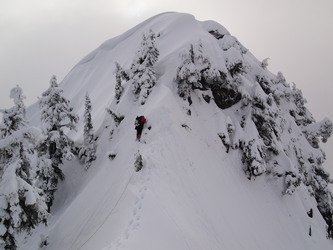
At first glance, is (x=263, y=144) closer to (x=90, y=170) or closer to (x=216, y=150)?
(x=216, y=150)

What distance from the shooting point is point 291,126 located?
120 feet

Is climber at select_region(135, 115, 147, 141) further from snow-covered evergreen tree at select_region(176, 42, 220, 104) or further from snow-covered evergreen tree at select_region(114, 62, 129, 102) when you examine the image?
snow-covered evergreen tree at select_region(114, 62, 129, 102)

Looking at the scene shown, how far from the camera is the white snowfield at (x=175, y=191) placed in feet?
48.4

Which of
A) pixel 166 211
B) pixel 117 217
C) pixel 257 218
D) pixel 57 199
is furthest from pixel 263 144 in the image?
pixel 57 199

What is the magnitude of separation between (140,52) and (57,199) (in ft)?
50.5

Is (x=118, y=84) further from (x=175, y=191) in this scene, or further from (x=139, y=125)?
(x=175, y=191)

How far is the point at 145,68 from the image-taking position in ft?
84.3

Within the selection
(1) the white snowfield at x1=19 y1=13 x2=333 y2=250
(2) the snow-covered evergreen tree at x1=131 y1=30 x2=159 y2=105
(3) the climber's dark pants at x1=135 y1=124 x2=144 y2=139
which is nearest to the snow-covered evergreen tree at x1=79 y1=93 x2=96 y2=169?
(1) the white snowfield at x1=19 y1=13 x2=333 y2=250

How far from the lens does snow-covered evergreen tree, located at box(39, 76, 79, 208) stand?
937 inches

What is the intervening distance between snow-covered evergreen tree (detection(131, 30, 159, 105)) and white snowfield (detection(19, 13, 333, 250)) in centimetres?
71

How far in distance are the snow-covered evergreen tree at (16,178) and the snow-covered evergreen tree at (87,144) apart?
9.98m

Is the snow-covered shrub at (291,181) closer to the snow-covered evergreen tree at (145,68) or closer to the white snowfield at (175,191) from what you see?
the white snowfield at (175,191)

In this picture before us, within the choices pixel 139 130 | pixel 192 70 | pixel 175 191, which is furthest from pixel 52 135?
pixel 192 70

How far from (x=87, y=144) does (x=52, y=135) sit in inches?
134
